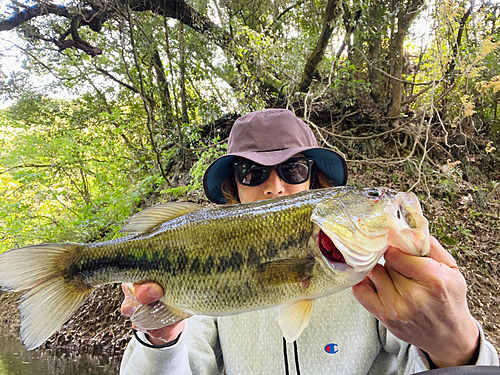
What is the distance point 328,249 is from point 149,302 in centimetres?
80

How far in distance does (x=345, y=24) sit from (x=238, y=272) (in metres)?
6.36

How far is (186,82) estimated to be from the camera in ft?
24.8

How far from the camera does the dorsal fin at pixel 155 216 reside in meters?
1.32

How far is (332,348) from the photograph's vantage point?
1580 millimetres

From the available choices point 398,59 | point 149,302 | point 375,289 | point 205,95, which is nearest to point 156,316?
point 149,302

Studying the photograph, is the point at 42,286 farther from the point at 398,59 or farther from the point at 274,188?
the point at 398,59

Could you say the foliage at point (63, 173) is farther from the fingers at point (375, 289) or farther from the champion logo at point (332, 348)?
the fingers at point (375, 289)

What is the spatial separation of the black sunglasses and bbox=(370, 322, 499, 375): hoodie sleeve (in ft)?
3.26

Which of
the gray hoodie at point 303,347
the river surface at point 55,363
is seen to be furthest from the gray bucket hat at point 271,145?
the river surface at point 55,363

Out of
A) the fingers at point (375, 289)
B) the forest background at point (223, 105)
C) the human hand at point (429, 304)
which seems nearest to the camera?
the human hand at point (429, 304)

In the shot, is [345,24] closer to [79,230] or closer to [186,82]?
[186,82]

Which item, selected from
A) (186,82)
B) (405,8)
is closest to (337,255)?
(405,8)

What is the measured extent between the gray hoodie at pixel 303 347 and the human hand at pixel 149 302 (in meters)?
0.06

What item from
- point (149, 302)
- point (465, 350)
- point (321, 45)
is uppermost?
point (321, 45)
